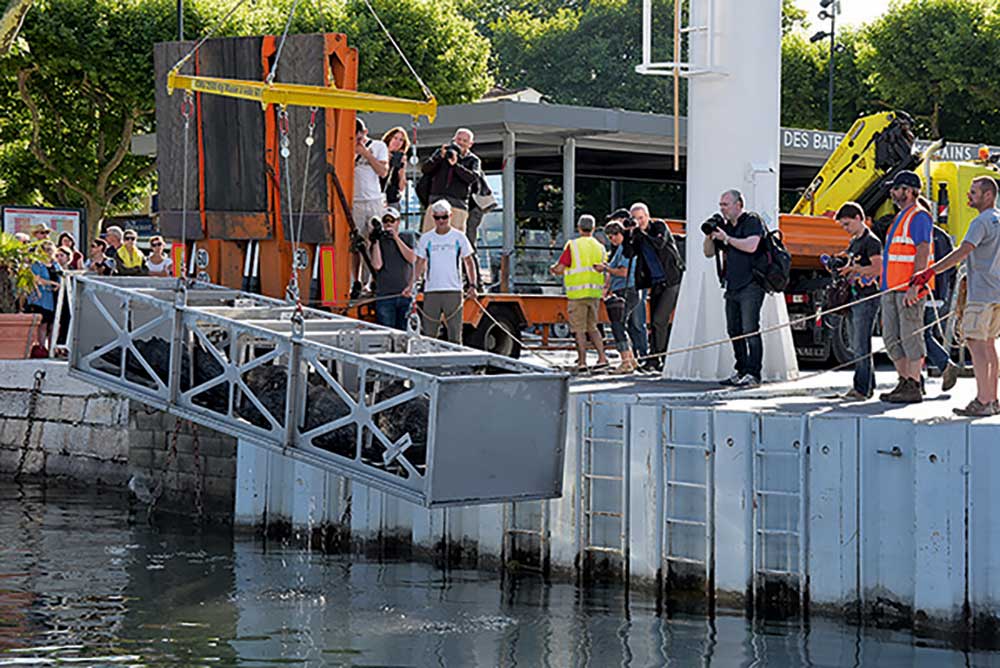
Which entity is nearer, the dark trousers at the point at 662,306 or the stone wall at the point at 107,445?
the stone wall at the point at 107,445

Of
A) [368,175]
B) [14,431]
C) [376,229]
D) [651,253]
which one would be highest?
[368,175]

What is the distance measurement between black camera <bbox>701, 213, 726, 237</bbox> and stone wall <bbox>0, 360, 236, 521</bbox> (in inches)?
192

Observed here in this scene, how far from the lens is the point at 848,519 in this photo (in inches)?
405

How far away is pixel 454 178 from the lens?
15.5m

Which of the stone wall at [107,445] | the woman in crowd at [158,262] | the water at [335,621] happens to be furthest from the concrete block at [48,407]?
the water at [335,621]

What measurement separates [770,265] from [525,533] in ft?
9.98

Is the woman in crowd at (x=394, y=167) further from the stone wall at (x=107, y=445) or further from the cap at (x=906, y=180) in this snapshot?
the cap at (x=906, y=180)

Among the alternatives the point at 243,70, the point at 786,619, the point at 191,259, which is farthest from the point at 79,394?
the point at 786,619

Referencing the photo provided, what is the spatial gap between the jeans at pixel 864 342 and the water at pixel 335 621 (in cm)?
253

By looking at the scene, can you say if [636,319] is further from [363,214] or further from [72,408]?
[72,408]

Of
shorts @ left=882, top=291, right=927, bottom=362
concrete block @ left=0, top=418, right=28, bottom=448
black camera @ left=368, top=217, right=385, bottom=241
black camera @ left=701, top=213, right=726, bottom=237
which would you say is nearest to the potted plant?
concrete block @ left=0, top=418, right=28, bottom=448

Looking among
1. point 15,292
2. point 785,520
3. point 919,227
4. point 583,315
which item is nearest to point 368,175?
point 583,315

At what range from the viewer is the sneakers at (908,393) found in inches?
461

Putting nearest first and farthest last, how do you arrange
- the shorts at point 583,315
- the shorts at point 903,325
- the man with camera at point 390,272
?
the shorts at point 903,325 → the man with camera at point 390,272 → the shorts at point 583,315
